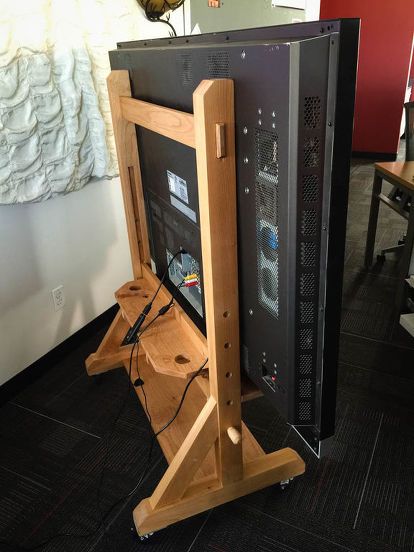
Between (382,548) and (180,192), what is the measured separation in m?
1.21

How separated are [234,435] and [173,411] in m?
0.60

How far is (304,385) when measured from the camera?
2.54 feet

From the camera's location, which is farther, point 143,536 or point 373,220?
point 373,220

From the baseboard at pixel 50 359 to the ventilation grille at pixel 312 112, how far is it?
181cm

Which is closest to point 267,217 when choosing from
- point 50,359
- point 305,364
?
point 305,364

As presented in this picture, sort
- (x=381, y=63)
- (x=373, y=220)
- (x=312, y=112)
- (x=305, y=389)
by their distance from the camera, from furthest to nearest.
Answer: (x=381, y=63) → (x=373, y=220) → (x=305, y=389) → (x=312, y=112)

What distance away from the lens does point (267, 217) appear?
28.6 inches

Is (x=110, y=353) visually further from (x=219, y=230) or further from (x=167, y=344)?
(x=219, y=230)

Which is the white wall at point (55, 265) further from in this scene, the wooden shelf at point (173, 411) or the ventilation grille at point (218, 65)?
the ventilation grille at point (218, 65)

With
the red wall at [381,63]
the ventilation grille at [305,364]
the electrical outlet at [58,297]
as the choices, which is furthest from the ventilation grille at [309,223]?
the red wall at [381,63]

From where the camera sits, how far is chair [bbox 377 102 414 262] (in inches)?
99.4

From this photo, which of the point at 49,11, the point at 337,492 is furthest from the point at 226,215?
the point at 49,11

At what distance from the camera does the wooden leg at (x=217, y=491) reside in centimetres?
131

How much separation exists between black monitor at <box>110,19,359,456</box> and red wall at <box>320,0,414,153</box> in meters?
4.87
